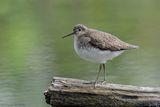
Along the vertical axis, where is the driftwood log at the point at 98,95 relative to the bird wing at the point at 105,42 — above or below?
below

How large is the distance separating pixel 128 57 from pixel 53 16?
26.8ft

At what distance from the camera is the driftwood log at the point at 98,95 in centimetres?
1013

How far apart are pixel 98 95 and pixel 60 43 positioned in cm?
874

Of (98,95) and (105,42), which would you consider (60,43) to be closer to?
(105,42)

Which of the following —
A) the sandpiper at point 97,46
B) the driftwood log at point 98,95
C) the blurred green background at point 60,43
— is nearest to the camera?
the driftwood log at point 98,95

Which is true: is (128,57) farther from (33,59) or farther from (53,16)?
(53,16)

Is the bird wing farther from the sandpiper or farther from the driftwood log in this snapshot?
the driftwood log

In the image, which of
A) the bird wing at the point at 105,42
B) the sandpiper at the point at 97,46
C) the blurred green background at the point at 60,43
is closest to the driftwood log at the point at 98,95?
the sandpiper at the point at 97,46

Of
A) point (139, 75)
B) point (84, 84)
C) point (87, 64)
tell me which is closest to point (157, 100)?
point (84, 84)

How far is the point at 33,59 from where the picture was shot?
54.8ft

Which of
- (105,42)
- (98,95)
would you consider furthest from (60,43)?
(98,95)

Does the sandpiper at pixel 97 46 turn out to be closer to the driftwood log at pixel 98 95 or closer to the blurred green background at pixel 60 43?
the driftwood log at pixel 98 95

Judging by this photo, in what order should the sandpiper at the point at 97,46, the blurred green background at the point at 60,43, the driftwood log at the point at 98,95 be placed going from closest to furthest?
the driftwood log at the point at 98,95
the sandpiper at the point at 97,46
the blurred green background at the point at 60,43

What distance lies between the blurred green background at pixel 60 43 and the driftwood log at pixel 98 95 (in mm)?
1954
